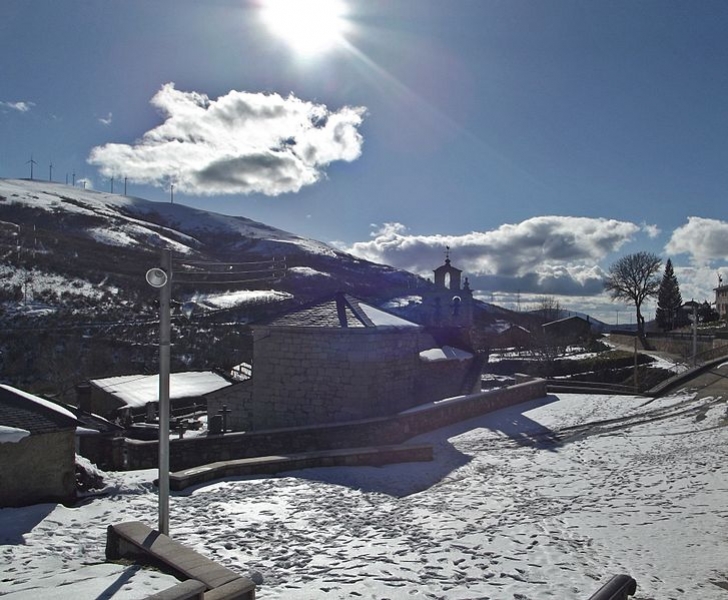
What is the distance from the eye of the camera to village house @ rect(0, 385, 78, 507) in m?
7.35

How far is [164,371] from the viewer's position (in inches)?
255

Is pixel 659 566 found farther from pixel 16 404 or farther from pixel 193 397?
pixel 193 397

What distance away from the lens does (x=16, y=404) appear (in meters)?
8.10

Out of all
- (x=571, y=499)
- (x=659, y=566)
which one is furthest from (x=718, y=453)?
(x=659, y=566)

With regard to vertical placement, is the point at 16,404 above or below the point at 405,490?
above

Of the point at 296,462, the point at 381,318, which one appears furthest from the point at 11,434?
the point at 381,318

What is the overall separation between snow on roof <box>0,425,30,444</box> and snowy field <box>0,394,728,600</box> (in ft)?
3.19

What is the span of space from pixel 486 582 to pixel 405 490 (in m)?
4.09

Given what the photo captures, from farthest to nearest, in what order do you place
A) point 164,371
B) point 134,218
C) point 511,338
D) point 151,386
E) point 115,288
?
point 134,218 → point 511,338 → point 115,288 → point 151,386 → point 164,371

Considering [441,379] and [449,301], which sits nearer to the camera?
[441,379]

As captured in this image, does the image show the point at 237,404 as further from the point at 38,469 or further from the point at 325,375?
the point at 38,469

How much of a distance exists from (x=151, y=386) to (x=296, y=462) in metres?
17.7

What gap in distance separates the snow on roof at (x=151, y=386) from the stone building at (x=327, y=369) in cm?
723

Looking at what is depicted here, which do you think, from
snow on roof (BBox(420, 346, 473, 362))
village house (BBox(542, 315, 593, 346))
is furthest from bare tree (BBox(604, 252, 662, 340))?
snow on roof (BBox(420, 346, 473, 362))
